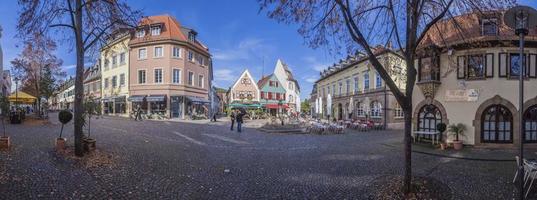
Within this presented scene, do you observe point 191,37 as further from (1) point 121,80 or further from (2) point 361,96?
(2) point 361,96

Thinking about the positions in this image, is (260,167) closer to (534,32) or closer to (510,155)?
A: (510,155)

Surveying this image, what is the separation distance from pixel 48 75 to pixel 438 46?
27.7 meters

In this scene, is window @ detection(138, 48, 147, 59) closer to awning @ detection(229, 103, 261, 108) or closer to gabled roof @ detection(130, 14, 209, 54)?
gabled roof @ detection(130, 14, 209, 54)

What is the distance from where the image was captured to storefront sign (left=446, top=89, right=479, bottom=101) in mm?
17000

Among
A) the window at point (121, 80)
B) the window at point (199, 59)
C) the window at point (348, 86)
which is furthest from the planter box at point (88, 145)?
the window at point (121, 80)

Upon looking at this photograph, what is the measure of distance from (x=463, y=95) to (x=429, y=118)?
218 centimetres

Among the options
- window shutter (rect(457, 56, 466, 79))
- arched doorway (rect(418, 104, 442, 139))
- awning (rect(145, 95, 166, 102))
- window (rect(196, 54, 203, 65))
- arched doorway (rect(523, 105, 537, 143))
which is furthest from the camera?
window (rect(196, 54, 203, 65))

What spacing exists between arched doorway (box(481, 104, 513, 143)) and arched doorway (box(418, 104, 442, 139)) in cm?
199

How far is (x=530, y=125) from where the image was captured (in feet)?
55.6

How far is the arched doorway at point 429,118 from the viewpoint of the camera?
18438mm

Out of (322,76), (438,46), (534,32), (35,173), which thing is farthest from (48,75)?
(322,76)

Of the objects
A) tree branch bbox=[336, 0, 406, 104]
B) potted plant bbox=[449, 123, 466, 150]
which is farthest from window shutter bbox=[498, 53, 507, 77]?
tree branch bbox=[336, 0, 406, 104]

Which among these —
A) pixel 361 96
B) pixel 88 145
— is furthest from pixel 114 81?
pixel 88 145

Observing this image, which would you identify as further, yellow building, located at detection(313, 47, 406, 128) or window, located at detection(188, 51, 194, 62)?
window, located at detection(188, 51, 194, 62)
